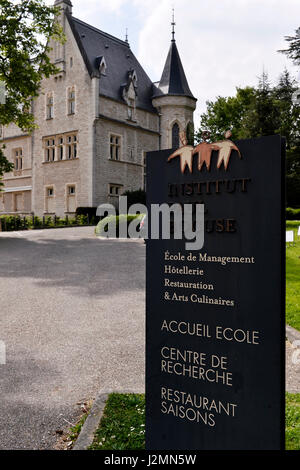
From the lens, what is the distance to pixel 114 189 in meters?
36.4

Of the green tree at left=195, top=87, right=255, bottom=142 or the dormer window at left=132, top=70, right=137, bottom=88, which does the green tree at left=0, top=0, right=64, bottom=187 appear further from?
the green tree at left=195, top=87, right=255, bottom=142

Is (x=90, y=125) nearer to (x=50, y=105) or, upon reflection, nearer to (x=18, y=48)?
(x=50, y=105)

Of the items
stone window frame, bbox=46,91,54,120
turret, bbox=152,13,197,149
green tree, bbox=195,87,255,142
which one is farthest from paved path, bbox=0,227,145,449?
green tree, bbox=195,87,255,142

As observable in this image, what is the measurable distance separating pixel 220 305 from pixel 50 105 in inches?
1496

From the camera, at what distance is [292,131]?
34.3 m

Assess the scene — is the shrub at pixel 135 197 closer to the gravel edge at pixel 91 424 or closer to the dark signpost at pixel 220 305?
the gravel edge at pixel 91 424

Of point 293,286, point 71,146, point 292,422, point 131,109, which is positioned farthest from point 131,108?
point 292,422

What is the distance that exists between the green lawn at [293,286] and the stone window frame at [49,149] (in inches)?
1065

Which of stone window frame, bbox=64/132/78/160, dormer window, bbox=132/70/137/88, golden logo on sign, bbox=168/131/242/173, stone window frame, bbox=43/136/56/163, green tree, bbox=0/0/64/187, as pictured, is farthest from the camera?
dormer window, bbox=132/70/137/88

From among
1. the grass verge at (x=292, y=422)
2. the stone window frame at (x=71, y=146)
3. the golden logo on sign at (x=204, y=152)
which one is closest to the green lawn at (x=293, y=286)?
the grass verge at (x=292, y=422)

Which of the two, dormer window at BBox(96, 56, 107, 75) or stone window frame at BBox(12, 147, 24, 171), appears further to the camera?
stone window frame at BBox(12, 147, 24, 171)

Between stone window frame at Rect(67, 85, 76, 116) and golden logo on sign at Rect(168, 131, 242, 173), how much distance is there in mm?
34570

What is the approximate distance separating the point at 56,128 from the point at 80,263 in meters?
26.4

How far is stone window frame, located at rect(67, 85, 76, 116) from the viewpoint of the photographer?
35.7m
